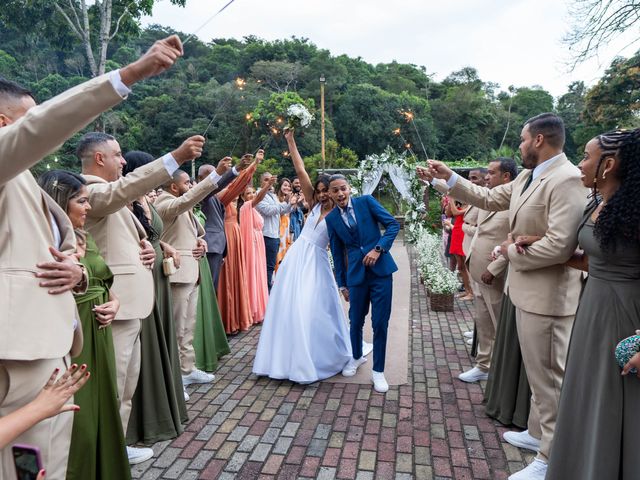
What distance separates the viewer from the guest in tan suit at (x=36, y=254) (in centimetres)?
137

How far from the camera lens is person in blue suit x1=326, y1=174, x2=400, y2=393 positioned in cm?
429

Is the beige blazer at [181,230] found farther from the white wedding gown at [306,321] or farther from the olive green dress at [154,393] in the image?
the white wedding gown at [306,321]

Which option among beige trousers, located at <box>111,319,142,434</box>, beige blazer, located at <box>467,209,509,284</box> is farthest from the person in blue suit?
beige trousers, located at <box>111,319,142,434</box>

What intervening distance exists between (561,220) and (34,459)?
294 cm

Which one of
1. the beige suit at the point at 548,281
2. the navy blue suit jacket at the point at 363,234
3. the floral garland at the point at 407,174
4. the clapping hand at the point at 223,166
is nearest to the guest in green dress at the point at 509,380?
the beige suit at the point at 548,281

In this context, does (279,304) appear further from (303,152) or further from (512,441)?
(303,152)

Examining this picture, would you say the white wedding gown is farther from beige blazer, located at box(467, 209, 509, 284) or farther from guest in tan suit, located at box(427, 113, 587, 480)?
guest in tan suit, located at box(427, 113, 587, 480)

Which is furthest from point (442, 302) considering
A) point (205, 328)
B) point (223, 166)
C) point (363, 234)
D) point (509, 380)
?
point (223, 166)

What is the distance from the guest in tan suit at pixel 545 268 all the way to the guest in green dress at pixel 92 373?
2540 millimetres

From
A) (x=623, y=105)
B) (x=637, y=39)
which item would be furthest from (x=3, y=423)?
(x=623, y=105)

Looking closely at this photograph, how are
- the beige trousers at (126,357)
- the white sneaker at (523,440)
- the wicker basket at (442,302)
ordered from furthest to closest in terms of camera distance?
1. the wicker basket at (442,302)
2. the white sneaker at (523,440)
3. the beige trousers at (126,357)

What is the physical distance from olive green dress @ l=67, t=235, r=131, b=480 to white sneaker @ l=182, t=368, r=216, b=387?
6.67 ft

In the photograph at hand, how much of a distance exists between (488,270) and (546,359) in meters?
1.19

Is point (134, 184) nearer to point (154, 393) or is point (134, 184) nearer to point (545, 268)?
point (154, 393)
